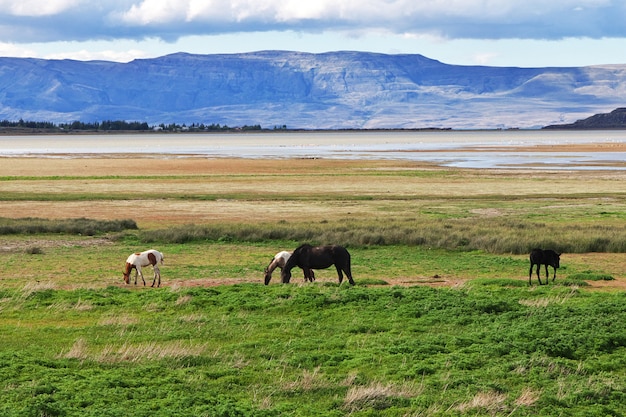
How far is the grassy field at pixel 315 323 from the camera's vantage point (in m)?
14.0

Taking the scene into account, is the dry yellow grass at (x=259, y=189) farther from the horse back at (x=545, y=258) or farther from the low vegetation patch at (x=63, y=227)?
the horse back at (x=545, y=258)

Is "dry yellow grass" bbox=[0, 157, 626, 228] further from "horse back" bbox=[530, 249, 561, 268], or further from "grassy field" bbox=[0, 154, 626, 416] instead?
"horse back" bbox=[530, 249, 561, 268]

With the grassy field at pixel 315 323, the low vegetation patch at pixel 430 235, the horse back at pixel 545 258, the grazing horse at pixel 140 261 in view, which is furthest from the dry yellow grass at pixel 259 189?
the horse back at pixel 545 258

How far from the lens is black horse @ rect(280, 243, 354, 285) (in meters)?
24.3

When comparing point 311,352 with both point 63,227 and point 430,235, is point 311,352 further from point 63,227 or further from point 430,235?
point 63,227

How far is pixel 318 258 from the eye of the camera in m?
24.5

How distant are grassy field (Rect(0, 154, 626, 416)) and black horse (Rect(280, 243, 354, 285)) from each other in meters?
0.56

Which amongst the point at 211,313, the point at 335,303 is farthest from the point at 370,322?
the point at 211,313

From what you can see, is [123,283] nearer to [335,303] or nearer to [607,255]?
[335,303]

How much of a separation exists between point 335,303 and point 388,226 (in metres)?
20.7

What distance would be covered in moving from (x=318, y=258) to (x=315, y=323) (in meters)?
5.13

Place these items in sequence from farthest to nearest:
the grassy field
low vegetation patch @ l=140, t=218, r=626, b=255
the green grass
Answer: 1. low vegetation patch @ l=140, t=218, r=626, b=255
2. the grassy field
3. the green grass

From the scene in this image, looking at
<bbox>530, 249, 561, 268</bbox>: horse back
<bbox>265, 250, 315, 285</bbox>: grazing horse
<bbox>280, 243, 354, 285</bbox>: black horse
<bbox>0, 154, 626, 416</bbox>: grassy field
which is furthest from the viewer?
<bbox>530, 249, 561, 268</bbox>: horse back

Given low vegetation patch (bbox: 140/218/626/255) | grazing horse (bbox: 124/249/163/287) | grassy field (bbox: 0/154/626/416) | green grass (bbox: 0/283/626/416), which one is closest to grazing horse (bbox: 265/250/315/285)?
grassy field (bbox: 0/154/626/416)
